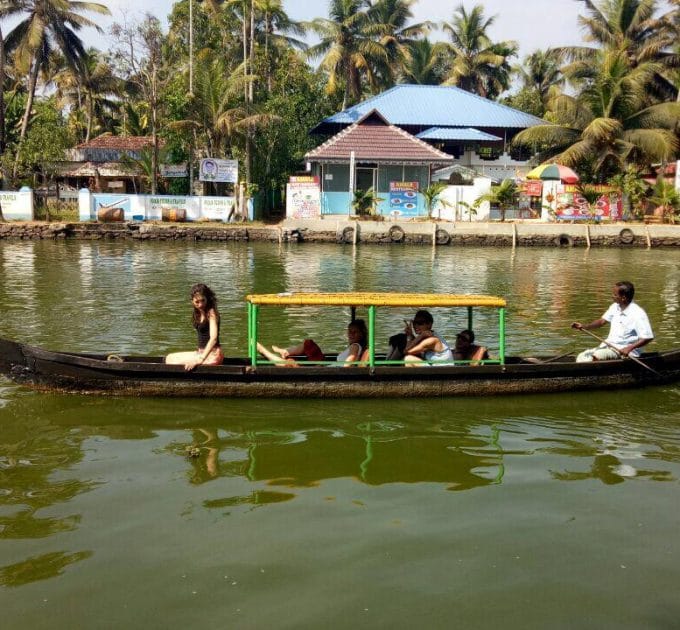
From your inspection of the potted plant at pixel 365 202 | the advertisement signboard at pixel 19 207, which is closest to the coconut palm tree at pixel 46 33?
the advertisement signboard at pixel 19 207

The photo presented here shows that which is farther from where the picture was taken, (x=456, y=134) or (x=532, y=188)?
(x=456, y=134)

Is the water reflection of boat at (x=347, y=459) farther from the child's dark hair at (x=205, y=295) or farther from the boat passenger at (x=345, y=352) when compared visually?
the child's dark hair at (x=205, y=295)

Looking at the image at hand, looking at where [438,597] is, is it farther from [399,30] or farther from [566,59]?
[399,30]

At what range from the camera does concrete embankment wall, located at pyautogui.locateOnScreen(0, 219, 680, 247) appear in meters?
32.0

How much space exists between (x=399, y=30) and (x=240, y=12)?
411 inches

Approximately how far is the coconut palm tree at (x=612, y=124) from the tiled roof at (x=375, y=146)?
15.0 ft

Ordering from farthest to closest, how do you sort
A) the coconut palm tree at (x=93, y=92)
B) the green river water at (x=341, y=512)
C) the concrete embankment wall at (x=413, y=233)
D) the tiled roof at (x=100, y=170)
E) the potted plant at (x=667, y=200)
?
the coconut palm tree at (x=93, y=92), the tiled roof at (x=100, y=170), the potted plant at (x=667, y=200), the concrete embankment wall at (x=413, y=233), the green river water at (x=341, y=512)

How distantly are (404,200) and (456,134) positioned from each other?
5.37 meters

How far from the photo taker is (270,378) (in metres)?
8.66

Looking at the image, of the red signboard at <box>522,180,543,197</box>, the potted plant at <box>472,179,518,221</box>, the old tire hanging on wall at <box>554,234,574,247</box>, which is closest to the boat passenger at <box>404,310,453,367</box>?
the old tire hanging on wall at <box>554,234,574,247</box>

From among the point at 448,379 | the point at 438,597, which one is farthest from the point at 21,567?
the point at 448,379

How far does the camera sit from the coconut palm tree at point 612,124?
3362 centimetres

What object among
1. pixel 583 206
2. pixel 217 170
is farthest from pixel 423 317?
pixel 583 206

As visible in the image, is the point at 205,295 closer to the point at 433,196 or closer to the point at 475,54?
the point at 433,196
